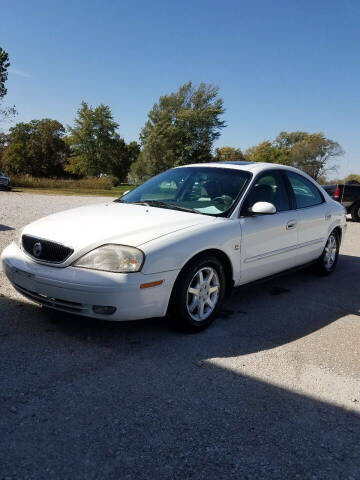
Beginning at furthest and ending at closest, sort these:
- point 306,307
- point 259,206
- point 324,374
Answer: point 306,307
point 259,206
point 324,374

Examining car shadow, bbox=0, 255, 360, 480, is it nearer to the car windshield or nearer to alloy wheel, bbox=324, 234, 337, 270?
the car windshield

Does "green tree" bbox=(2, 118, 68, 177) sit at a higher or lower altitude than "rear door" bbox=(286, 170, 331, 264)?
higher

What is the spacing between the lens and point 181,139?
6350 cm

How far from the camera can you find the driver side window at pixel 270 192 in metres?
Result: 4.48

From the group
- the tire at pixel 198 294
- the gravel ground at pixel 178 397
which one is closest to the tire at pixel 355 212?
the gravel ground at pixel 178 397

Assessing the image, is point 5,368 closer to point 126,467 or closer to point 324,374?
point 126,467

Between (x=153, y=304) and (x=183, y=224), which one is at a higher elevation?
(x=183, y=224)

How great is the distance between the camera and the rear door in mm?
5176

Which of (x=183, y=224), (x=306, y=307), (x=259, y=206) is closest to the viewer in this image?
(x=183, y=224)

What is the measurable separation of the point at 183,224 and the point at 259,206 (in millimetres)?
881

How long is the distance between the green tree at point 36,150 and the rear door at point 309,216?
65.3 metres

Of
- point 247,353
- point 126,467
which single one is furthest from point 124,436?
point 247,353

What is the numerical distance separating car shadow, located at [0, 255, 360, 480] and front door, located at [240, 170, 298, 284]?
2.32 feet

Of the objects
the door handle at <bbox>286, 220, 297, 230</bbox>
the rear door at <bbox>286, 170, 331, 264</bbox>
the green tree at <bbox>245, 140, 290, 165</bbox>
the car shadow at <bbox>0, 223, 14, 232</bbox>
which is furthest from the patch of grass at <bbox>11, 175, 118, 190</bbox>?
the green tree at <bbox>245, 140, 290, 165</bbox>
